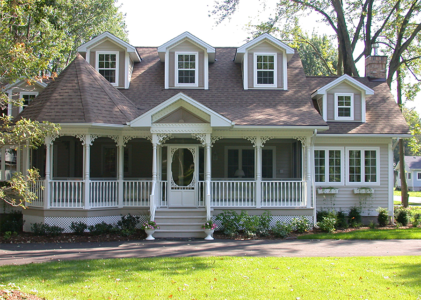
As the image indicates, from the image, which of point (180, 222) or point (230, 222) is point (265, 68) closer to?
point (230, 222)

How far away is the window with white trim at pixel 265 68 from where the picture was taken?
58.5 ft

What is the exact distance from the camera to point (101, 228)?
13.2 m

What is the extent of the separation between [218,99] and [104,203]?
22.0 feet

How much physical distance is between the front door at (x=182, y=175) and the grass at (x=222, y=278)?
568 centimetres

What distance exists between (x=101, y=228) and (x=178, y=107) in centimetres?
506

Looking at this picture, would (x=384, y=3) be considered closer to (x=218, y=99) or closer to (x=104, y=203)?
(x=218, y=99)

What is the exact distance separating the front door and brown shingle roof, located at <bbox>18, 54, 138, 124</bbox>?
2.42 m

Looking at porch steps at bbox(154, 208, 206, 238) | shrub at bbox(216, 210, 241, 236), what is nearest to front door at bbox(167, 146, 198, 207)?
porch steps at bbox(154, 208, 206, 238)

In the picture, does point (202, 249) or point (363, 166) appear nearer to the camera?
point (202, 249)

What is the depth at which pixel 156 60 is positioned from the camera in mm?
19734

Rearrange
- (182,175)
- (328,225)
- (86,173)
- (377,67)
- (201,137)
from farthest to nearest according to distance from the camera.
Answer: (377,67) < (182,175) < (328,225) < (201,137) < (86,173)

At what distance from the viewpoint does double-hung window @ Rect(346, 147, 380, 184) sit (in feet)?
55.4

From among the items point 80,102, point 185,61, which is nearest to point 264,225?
point 80,102

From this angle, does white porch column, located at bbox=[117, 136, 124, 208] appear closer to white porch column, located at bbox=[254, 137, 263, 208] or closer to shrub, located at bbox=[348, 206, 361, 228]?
white porch column, located at bbox=[254, 137, 263, 208]
